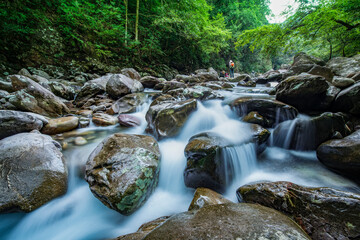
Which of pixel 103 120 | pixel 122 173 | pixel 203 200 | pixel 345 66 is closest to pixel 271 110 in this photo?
pixel 203 200

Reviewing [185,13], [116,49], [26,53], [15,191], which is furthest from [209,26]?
[15,191]

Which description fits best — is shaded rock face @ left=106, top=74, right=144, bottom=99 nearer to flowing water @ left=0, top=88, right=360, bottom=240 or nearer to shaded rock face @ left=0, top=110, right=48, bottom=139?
flowing water @ left=0, top=88, right=360, bottom=240

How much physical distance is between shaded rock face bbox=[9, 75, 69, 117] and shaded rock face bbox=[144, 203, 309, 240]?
520 centimetres

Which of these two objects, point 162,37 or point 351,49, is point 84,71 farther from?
point 351,49

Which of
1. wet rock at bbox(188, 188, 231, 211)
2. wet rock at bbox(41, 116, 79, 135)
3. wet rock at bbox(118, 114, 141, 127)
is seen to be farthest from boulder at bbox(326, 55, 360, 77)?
wet rock at bbox(41, 116, 79, 135)

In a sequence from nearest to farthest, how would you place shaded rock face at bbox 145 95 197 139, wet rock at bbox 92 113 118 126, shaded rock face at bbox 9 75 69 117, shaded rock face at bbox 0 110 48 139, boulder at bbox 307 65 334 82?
shaded rock face at bbox 0 110 48 139 → shaded rock face at bbox 145 95 197 139 → shaded rock face at bbox 9 75 69 117 → wet rock at bbox 92 113 118 126 → boulder at bbox 307 65 334 82

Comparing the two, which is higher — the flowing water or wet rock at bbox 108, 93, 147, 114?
wet rock at bbox 108, 93, 147, 114

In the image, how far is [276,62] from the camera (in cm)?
3183

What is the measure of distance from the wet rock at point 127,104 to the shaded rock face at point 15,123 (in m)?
2.37

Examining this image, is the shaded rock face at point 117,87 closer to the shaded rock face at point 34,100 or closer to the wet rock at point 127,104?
the wet rock at point 127,104

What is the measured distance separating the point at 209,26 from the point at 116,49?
8941 mm

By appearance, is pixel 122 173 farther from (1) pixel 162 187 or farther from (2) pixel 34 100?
(2) pixel 34 100

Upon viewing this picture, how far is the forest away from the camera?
551cm

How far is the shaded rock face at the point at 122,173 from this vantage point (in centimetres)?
188
